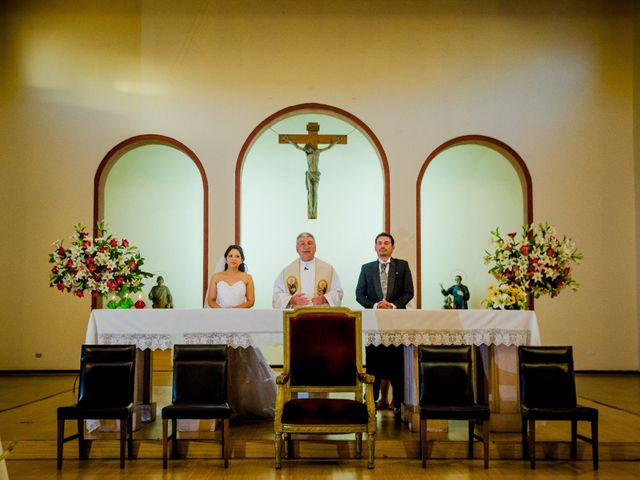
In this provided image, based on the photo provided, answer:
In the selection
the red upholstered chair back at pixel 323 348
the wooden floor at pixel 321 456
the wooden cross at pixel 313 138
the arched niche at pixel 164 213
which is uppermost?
the wooden cross at pixel 313 138

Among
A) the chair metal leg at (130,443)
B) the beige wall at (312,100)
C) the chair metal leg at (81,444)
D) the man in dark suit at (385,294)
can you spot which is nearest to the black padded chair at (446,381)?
the man in dark suit at (385,294)

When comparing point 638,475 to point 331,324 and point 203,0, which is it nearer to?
point 331,324

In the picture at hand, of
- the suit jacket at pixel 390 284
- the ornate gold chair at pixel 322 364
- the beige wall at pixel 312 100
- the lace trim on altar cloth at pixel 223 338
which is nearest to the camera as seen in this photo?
the ornate gold chair at pixel 322 364

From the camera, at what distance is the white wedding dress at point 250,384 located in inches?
243

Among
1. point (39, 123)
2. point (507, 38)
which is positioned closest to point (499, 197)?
point (507, 38)

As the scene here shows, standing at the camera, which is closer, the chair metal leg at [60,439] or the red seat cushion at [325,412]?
the red seat cushion at [325,412]

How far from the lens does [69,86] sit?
32.8 feet

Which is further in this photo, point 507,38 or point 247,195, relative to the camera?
point 247,195

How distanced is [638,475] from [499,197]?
24.7 ft

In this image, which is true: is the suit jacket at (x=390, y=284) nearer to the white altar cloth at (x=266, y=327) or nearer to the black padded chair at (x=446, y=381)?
the white altar cloth at (x=266, y=327)

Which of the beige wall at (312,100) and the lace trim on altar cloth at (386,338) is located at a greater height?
the beige wall at (312,100)

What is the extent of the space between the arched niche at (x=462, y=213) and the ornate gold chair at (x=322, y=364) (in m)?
7.00

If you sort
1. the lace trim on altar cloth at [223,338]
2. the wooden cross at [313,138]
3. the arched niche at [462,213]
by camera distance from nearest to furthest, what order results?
the lace trim on altar cloth at [223,338] → the wooden cross at [313,138] → the arched niche at [462,213]

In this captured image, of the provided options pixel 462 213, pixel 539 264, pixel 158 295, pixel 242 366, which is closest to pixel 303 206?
pixel 462 213
